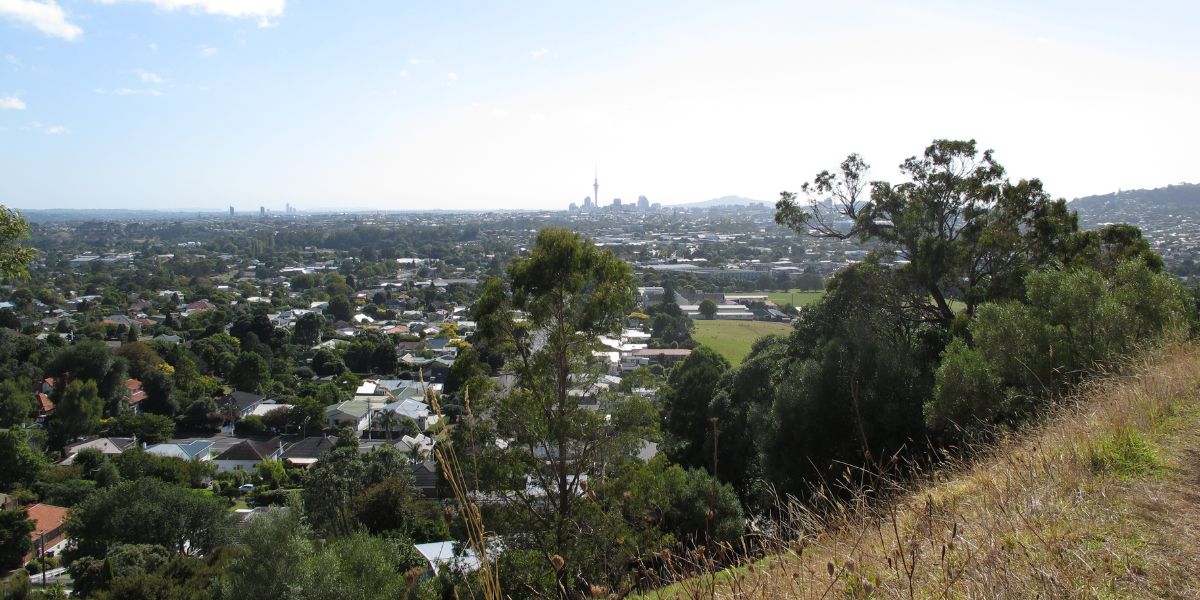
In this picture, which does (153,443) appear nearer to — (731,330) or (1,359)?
(1,359)

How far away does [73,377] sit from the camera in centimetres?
1975

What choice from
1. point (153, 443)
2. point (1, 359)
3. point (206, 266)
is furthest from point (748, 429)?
point (206, 266)

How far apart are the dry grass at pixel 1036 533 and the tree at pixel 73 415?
19.9m

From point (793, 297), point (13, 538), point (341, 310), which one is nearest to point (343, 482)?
point (13, 538)

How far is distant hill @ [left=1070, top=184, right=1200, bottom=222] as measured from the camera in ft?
188

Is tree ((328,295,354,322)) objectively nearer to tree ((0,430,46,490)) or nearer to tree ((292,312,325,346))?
tree ((292,312,325,346))

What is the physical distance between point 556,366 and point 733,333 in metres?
20.8

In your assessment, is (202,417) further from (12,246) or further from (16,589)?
(12,246)

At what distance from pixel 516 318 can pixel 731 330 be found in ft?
70.3

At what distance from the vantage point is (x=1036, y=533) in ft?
5.28

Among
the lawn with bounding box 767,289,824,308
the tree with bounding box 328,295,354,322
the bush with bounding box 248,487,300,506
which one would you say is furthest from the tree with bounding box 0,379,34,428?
the lawn with bounding box 767,289,824,308

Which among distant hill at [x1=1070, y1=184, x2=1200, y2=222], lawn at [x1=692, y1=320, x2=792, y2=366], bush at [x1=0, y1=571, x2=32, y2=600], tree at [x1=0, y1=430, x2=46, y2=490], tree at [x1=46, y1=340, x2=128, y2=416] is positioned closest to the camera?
bush at [x1=0, y1=571, x2=32, y2=600]

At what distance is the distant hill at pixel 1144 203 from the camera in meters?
57.4

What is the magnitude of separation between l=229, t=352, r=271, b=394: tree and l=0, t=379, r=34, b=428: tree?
18.1ft
